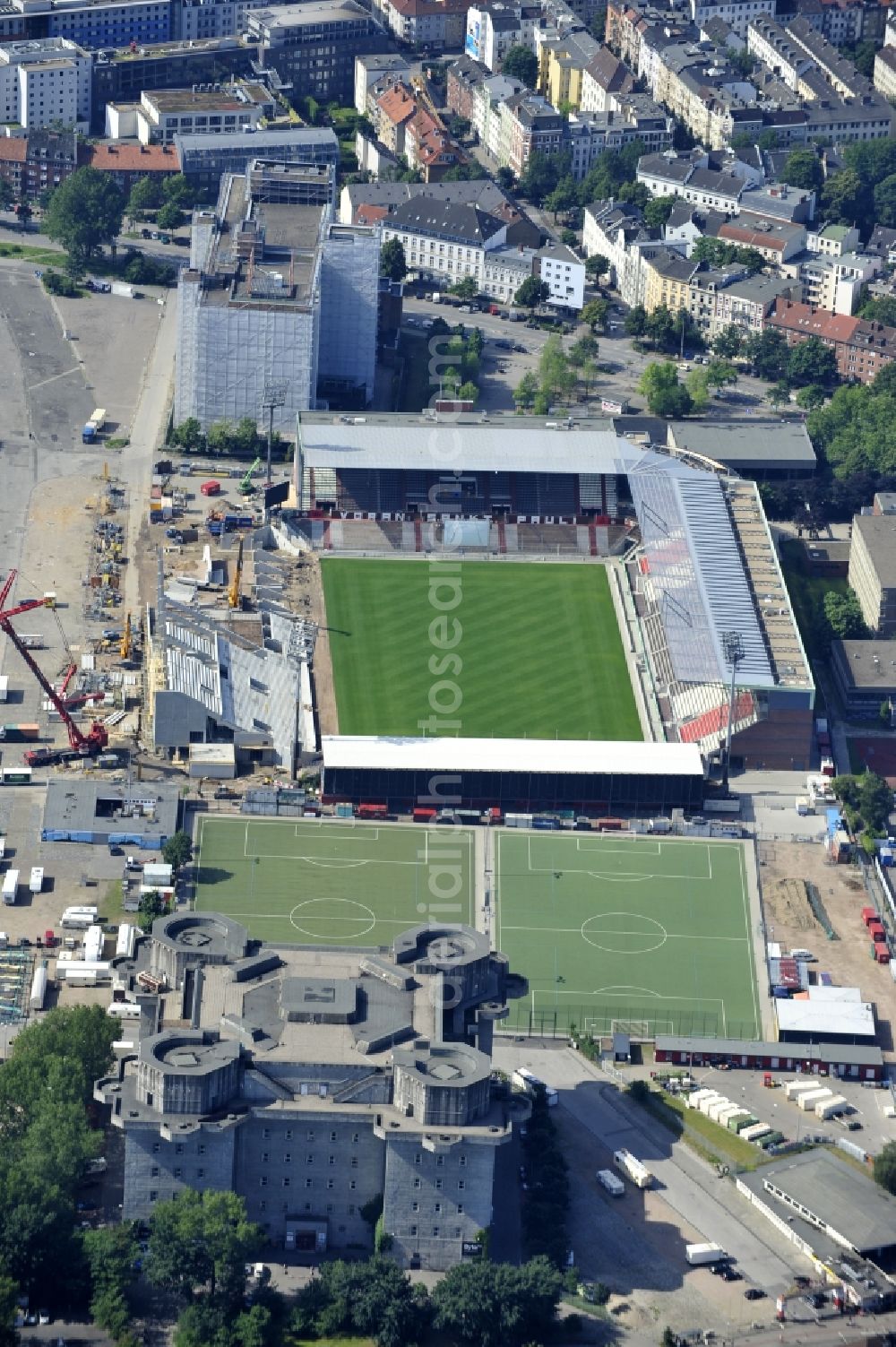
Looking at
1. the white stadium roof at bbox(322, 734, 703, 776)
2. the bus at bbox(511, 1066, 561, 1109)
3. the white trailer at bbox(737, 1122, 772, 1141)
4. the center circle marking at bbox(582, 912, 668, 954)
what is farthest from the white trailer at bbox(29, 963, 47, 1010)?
the white trailer at bbox(737, 1122, 772, 1141)

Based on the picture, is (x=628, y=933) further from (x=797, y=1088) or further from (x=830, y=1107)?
(x=830, y=1107)

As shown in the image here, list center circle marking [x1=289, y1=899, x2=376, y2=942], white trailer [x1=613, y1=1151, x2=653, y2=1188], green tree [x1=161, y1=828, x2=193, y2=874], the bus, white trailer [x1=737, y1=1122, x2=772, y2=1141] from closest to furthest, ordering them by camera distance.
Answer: white trailer [x1=613, y1=1151, x2=653, y2=1188]
white trailer [x1=737, y1=1122, x2=772, y2=1141]
the bus
center circle marking [x1=289, y1=899, x2=376, y2=942]
green tree [x1=161, y1=828, x2=193, y2=874]

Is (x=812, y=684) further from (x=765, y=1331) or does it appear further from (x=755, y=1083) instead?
(x=765, y=1331)

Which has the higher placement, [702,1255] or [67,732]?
[67,732]

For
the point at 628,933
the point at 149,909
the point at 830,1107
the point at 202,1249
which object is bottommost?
the point at 830,1107

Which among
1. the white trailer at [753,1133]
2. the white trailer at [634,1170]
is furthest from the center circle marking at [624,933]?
the white trailer at [634,1170]

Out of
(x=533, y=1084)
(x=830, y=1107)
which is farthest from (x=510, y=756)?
(x=830, y=1107)

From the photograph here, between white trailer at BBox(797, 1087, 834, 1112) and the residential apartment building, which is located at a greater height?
the residential apartment building

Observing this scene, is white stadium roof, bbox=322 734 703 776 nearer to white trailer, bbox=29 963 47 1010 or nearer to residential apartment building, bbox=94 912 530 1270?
white trailer, bbox=29 963 47 1010
